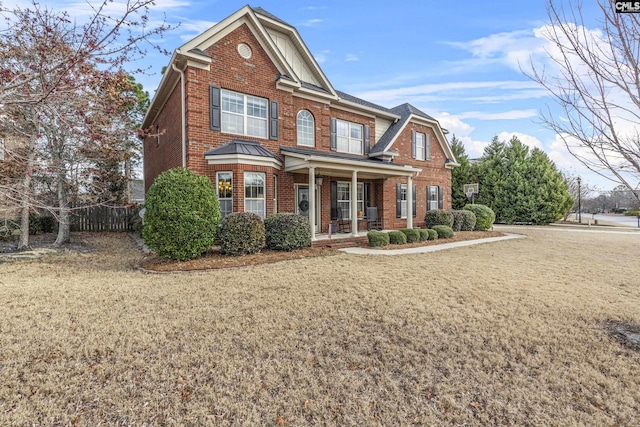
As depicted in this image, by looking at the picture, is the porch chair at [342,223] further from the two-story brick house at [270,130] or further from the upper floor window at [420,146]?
the upper floor window at [420,146]

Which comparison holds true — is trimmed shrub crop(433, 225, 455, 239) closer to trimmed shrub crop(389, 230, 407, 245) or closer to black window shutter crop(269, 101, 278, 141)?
trimmed shrub crop(389, 230, 407, 245)

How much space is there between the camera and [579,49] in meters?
3.46

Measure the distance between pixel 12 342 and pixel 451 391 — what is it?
4.93 meters

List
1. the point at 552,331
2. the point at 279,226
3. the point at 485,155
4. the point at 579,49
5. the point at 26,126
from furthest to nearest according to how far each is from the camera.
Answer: the point at 485,155
the point at 279,226
the point at 26,126
the point at 552,331
the point at 579,49

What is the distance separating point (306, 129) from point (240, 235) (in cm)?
643

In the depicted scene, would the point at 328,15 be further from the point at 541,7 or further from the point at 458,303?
the point at 458,303

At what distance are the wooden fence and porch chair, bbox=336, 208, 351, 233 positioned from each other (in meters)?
10.8

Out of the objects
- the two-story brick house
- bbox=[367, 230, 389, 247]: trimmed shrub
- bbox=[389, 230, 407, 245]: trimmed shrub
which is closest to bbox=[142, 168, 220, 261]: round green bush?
the two-story brick house

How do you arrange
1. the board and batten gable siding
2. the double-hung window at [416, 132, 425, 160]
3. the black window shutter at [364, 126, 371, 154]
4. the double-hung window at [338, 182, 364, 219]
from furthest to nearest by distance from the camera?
1. the double-hung window at [416, 132, 425, 160]
2. the black window shutter at [364, 126, 371, 154]
3. the double-hung window at [338, 182, 364, 219]
4. the board and batten gable siding

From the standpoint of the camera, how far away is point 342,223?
1425cm

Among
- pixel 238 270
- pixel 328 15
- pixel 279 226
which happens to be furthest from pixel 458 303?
pixel 328 15

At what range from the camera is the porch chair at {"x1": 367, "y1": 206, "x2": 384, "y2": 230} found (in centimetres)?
1495

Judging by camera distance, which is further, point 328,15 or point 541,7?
point 328,15

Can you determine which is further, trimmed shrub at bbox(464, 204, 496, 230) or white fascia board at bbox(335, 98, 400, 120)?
trimmed shrub at bbox(464, 204, 496, 230)
